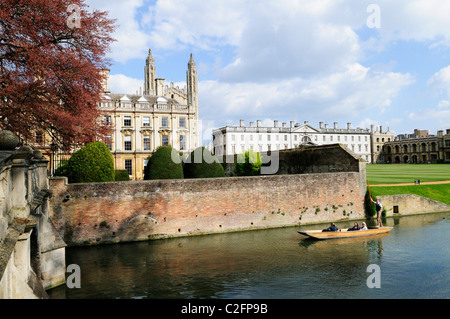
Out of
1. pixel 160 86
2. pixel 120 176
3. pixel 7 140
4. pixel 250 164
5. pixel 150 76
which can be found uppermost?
pixel 150 76

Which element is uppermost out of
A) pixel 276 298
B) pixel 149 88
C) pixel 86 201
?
pixel 149 88

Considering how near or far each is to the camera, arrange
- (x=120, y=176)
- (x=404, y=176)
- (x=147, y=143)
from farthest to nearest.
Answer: (x=147, y=143), (x=404, y=176), (x=120, y=176)

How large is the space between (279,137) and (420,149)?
4402 centimetres

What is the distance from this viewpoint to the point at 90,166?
19391 millimetres

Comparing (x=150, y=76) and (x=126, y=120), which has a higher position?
(x=150, y=76)

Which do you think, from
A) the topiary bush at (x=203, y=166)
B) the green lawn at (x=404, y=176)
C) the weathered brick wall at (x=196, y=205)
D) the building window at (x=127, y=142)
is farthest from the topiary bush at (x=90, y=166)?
the building window at (x=127, y=142)

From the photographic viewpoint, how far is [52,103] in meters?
13.7

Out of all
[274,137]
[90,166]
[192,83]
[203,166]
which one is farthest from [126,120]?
[274,137]

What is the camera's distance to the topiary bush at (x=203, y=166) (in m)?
25.1

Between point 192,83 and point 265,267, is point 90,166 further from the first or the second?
point 192,83

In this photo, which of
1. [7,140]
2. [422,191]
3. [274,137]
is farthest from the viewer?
[274,137]
